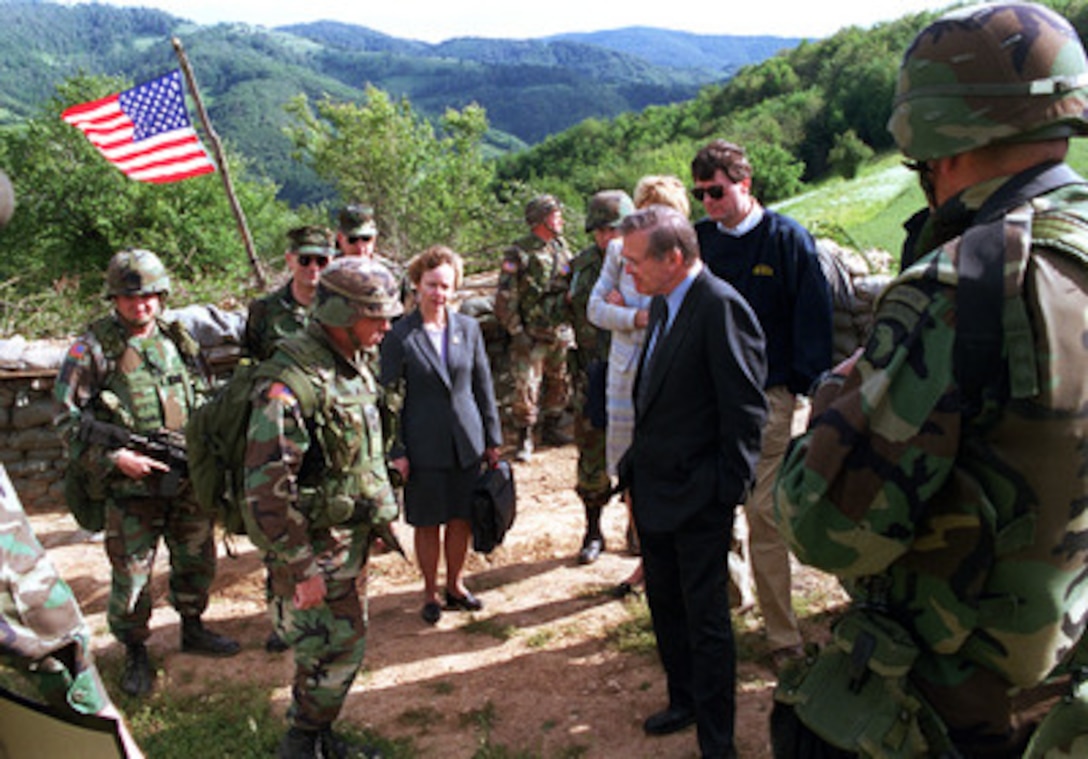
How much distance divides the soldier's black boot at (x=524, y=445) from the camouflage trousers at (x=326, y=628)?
4.40 meters

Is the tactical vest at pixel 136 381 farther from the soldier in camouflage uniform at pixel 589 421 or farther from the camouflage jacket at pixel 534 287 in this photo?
the camouflage jacket at pixel 534 287

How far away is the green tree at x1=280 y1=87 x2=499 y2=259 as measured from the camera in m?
34.1

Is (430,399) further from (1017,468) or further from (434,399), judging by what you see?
(1017,468)

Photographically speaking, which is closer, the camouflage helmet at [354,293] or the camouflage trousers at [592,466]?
the camouflage helmet at [354,293]

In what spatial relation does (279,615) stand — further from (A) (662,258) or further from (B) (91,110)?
(B) (91,110)

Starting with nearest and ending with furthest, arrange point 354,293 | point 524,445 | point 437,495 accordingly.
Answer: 1. point 354,293
2. point 437,495
3. point 524,445

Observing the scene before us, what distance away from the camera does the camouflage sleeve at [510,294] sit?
7645 mm

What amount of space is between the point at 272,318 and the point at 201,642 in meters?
2.01

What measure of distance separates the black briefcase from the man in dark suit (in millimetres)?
1402

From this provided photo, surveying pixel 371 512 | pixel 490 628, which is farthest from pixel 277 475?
pixel 490 628

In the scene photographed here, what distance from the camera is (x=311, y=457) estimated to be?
11.0 feet

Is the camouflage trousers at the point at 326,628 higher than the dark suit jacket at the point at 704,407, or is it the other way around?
the dark suit jacket at the point at 704,407

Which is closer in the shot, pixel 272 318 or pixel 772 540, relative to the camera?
pixel 772 540

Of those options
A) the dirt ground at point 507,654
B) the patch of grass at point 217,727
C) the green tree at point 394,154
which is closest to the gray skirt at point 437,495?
the dirt ground at point 507,654
